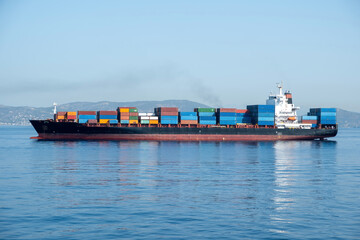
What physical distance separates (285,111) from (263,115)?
355 inches

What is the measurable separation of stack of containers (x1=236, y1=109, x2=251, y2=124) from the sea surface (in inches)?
2091

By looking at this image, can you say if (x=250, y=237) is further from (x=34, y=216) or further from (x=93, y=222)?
(x=34, y=216)

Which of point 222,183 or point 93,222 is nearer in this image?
point 93,222

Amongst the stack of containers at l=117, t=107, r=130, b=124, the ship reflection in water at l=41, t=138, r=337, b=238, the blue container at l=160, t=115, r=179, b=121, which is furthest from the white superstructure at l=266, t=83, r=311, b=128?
the ship reflection in water at l=41, t=138, r=337, b=238

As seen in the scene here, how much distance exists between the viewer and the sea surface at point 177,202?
67.4ft

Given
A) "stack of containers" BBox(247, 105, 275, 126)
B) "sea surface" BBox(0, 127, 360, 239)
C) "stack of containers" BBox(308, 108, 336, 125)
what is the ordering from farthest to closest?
"stack of containers" BBox(308, 108, 336, 125) < "stack of containers" BBox(247, 105, 275, 126) < "sea surface" BBox(0, 127, 360, 239)

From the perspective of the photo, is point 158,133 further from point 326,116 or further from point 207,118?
point 326,116

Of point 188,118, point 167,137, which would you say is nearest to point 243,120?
point 188,118

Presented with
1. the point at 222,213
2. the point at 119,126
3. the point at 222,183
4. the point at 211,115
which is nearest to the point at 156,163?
the point at 222,183

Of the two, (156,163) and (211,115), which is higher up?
(211,115)

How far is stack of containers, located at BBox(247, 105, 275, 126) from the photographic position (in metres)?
96.6

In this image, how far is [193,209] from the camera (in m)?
24.6

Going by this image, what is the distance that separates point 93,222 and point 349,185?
2098 cm

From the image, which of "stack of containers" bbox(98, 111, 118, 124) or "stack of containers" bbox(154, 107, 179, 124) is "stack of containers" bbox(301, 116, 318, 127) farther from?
"stack of containers" bbox(98, 111, 118, 124)
